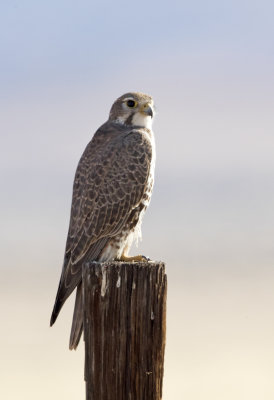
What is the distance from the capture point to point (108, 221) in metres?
5.25

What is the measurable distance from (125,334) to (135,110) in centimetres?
305

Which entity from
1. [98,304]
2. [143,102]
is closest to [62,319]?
[143,102]

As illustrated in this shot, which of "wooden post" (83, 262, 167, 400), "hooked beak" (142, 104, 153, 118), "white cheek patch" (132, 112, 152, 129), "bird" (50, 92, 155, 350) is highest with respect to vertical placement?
"hooked beak" (142, 104, 153, 118)

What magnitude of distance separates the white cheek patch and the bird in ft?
0.82

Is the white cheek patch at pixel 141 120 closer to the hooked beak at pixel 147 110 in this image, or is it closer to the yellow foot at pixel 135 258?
the hooked beak at pixel 147 110

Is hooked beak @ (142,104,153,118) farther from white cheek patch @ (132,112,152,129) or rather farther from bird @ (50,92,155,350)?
bird @ (50,92,155,350)

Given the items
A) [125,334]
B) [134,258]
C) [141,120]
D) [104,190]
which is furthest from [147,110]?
[125,334]

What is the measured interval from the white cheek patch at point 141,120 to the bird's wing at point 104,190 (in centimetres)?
37

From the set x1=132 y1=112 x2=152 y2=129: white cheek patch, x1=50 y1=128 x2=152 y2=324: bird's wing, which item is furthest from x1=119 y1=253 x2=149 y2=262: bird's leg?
x1=132 y1=112 x2=152 y2=129: white cheek patch

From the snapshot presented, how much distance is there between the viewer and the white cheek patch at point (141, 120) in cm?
598

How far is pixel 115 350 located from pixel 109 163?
7.69 feet

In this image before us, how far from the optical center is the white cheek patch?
5984mm

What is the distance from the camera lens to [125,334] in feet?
10.8

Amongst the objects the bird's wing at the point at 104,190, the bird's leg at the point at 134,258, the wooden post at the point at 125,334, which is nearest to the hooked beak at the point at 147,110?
the bird's wing at the point at 104,190
